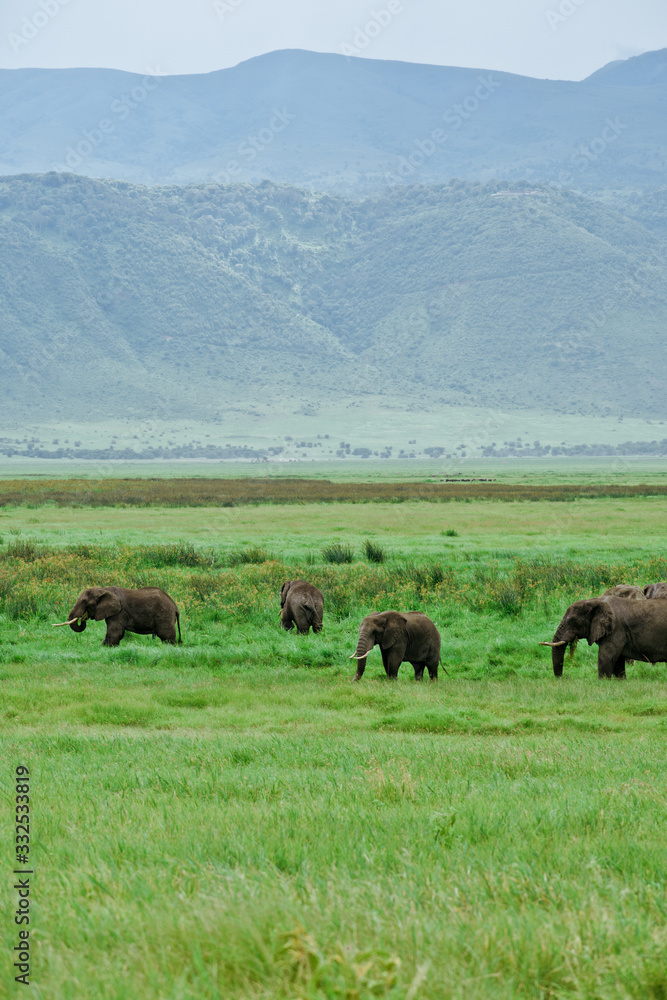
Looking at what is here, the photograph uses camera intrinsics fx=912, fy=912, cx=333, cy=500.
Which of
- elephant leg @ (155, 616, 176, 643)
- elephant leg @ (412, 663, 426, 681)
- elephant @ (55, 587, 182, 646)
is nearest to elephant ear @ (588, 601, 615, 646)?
elephant leg @ (412, 663, 426, 681)

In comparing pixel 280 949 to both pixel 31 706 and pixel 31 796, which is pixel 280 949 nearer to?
pixel 31 796

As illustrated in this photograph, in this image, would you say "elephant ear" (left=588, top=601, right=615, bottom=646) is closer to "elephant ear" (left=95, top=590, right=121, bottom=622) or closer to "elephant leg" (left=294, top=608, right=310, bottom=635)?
"elephant leg" (left=294, top=608, right=310, bottom=635)

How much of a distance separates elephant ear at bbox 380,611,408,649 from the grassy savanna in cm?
69

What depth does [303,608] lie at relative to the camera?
59.0 ft

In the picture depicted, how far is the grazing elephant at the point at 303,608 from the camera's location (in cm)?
1795

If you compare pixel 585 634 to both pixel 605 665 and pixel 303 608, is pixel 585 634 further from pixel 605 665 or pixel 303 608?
pixel 303 608

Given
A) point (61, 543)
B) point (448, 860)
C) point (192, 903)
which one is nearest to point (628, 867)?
point (448, 860)

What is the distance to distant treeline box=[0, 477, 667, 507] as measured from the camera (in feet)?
209

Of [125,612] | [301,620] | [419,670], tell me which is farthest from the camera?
[301,620]

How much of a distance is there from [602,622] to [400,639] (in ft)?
10.4

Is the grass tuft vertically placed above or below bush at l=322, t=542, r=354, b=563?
below

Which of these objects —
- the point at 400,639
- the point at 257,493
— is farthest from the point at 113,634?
the point at 257,493

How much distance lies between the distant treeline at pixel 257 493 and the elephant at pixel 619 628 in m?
48.1

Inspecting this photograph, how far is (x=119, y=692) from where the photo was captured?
→ 520 inches
